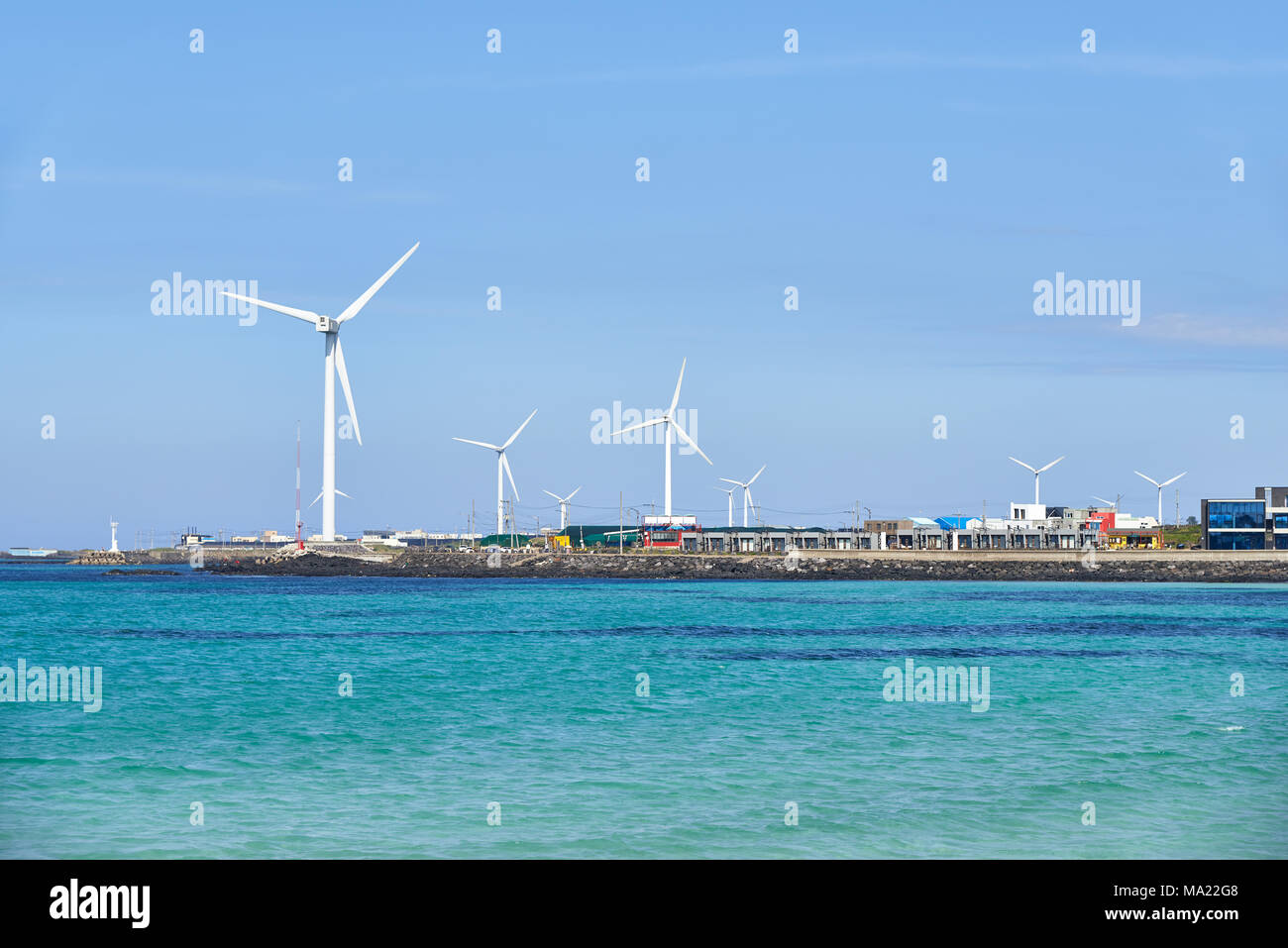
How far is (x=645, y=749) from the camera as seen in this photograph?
92.6 feet

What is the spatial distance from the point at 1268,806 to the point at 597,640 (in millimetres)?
42911

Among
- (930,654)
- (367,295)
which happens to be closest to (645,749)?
(930,654)

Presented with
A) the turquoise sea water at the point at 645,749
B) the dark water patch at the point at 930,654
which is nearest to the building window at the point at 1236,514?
the turquoise sea water at the point at 645,749

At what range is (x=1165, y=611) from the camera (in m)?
90.3

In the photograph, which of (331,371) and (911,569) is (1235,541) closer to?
(911,569)

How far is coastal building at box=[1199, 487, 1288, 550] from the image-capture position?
16812 centimetres

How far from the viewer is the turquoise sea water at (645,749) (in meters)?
19.9

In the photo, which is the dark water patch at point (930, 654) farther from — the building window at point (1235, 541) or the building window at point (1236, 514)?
the building window at point (1236, 514)

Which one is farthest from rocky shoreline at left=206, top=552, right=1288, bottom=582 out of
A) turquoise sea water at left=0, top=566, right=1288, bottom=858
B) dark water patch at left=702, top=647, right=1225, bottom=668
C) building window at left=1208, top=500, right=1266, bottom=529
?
dark water patch at left=702, top=647, right=1225, bottom=668

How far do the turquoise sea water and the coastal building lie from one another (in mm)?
116567

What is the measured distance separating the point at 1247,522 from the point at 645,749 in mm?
166562

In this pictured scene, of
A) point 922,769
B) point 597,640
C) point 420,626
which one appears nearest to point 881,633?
point 597,640

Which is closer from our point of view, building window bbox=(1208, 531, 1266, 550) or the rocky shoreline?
the rocky shoreline

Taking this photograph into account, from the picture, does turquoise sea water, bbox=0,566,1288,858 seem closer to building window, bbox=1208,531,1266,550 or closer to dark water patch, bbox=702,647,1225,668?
dark water patch, bbox=702,647,1225,668
